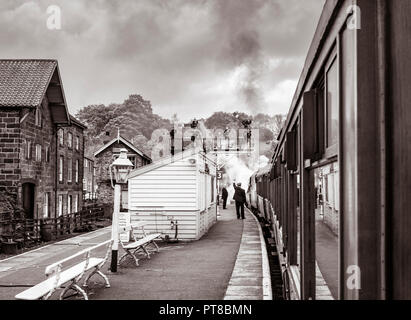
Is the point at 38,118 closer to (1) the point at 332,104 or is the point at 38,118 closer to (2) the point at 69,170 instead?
(2) the point at 69,170

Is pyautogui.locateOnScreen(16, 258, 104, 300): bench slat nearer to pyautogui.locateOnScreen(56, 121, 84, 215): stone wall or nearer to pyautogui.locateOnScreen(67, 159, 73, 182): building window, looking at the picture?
pyautogui.locateOnScreen(56, 121, 84, 215): stone wall

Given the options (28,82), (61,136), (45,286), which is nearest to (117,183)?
(45,286)

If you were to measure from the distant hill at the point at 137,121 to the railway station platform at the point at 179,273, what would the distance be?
3.57 meters

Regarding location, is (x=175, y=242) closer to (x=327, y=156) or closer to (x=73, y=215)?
(x=73, y=215)

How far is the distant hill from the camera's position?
14.2 m

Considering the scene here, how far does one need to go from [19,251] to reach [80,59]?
47.6 ft

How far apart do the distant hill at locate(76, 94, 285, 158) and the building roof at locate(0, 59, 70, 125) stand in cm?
262

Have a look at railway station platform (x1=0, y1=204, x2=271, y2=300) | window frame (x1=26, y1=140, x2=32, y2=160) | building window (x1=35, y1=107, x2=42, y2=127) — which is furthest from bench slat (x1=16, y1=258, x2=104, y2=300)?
building window (x1=35, y1=107, x2=42, y2=127)

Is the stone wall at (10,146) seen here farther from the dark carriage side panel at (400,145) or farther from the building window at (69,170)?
the dark carriage side panel at (400,145)

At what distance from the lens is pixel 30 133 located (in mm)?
23328

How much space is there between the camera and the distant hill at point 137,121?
14.2 metres

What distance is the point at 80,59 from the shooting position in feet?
→ 10.8

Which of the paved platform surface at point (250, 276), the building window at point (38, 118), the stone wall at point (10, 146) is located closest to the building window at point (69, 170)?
the building window at point (38, 118)
